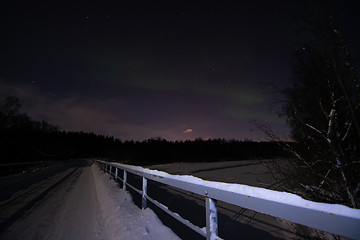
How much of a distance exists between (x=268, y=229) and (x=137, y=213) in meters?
5.22

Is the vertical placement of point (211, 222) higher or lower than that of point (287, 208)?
lower

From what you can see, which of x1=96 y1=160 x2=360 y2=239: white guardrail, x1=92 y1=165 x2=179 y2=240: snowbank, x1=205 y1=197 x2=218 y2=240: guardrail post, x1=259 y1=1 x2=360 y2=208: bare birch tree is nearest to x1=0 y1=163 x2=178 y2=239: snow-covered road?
x1=92 y1=165 x2=179 y2=240: snowbank

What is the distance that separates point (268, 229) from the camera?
246 inches

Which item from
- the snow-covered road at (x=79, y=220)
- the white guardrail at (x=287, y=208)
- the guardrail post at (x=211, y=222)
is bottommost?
the snow-covered road at (x=79, y=220)

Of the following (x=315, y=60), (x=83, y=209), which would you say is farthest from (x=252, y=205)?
(x=83, y=209)

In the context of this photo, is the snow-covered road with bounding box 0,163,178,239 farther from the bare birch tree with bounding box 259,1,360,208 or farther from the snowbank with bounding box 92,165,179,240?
the bare birch tree with bounding box 259,1,360,208

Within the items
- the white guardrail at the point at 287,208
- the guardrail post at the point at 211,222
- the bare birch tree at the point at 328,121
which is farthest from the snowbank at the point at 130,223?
the bare birch tree at the point at 328,121

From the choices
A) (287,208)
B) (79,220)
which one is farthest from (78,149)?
(287,208)

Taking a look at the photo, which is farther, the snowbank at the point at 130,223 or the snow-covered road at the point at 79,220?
the snow-covered road at the point at 79,220

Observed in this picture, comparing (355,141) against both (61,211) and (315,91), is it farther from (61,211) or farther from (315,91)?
(61,211)

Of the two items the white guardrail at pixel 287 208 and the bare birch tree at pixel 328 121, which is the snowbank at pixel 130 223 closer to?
the white guardrail at pixel 287 208

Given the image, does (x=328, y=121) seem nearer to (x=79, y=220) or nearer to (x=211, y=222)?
(x=211, y=222)

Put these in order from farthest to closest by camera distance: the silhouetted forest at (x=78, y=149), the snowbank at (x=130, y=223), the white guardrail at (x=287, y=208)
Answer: the silhouetted forest at (x=78, y=149) → the snowbank at (x=130, y=223) → the white guardrail at (x=287, y=208)

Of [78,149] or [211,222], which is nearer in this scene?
[211,222]
